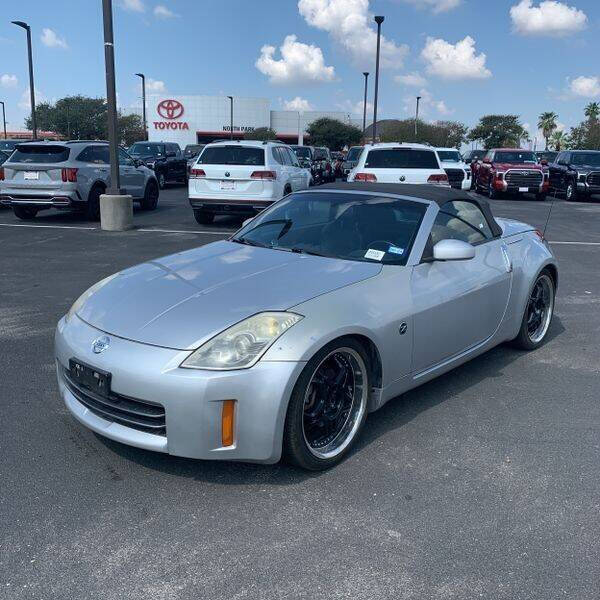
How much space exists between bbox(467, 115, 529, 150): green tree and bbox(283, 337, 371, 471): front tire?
84.9 m

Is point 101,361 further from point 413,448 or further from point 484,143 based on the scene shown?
point 484,143

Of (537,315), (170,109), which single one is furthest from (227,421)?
(170,109)

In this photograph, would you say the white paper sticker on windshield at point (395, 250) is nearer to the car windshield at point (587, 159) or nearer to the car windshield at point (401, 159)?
the car windshield at point (401, 159)

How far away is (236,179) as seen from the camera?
1280cm

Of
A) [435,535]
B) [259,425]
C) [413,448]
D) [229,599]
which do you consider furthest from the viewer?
[413,448]

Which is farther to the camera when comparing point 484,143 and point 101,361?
point 484,143

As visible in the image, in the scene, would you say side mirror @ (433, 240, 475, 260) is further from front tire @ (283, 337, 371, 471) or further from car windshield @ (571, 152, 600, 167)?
car windshield @ (571, 152, 600, 167)

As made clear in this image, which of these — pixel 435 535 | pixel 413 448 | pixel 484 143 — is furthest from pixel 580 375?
pixel 484 143

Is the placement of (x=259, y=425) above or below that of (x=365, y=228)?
below

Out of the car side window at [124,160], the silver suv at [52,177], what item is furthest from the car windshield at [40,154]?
the car side window at [124,160]

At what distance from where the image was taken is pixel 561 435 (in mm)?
3957

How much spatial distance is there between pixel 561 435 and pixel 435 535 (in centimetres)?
147

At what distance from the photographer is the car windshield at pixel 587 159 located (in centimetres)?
2239

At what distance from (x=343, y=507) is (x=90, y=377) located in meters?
1.44
